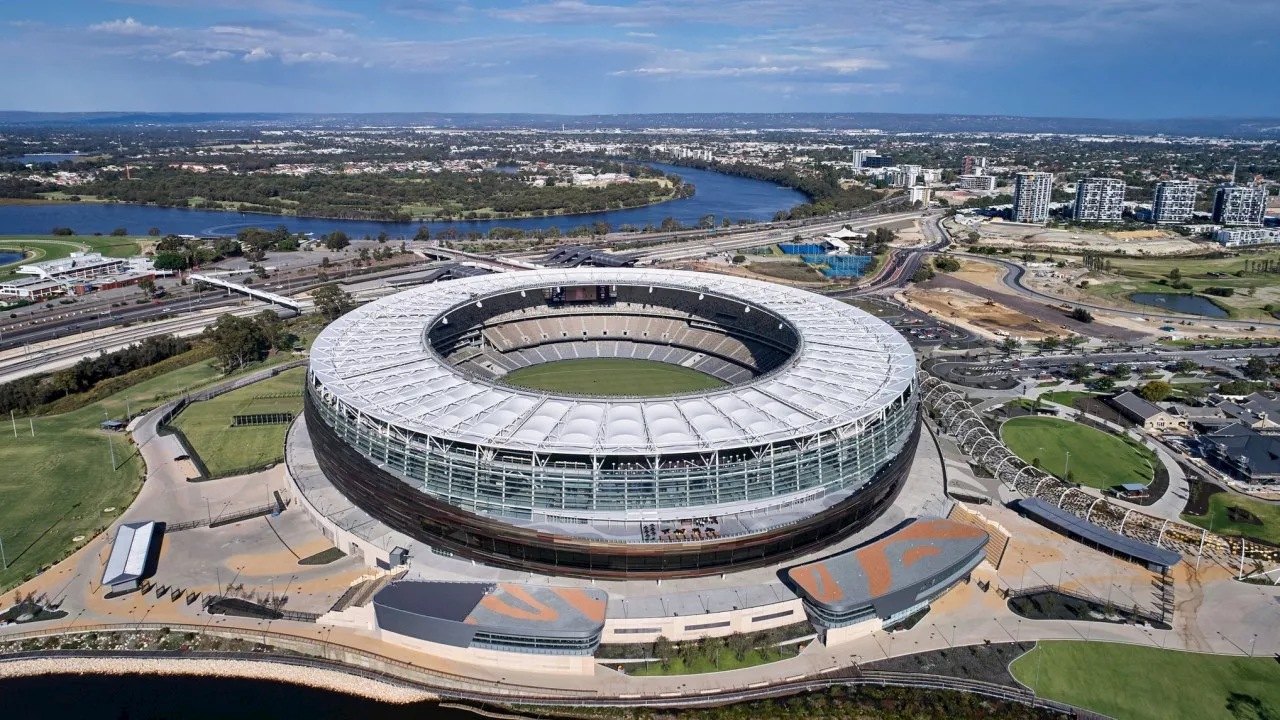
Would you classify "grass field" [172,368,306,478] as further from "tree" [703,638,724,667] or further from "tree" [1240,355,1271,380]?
"tree" [1240,355,1271,380]

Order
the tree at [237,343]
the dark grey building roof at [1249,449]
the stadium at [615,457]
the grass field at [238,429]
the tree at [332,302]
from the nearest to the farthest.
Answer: the stadium at [615,457], the dark grey building roof at [1249,449], the grass field at [238,429], the tree at [237,343], the tree at [332,302]

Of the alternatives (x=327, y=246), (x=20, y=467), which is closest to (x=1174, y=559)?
(x=20, y=467)

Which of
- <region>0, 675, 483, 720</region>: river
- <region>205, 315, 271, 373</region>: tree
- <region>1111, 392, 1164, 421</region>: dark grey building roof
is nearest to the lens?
<region>0, 675, 483, 720</region>: river

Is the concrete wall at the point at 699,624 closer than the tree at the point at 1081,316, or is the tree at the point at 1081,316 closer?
the concrete wall at the point at 699,624

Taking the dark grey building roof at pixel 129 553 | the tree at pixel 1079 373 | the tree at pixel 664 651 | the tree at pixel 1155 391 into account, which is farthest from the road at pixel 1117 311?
the dark grey building roof at pixel 129 553

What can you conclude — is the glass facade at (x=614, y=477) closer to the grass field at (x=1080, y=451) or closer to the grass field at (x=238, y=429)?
the grass field at (x=238, y=429)

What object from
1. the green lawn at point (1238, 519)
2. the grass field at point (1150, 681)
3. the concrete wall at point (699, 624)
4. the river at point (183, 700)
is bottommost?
the river at point (183, 700)

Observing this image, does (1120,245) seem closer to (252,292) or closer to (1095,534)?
(1095,534)

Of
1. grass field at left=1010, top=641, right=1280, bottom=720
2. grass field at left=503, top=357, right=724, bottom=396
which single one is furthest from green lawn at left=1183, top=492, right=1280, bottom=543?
grass field at left=503, top=357, right=724, bottom=396
